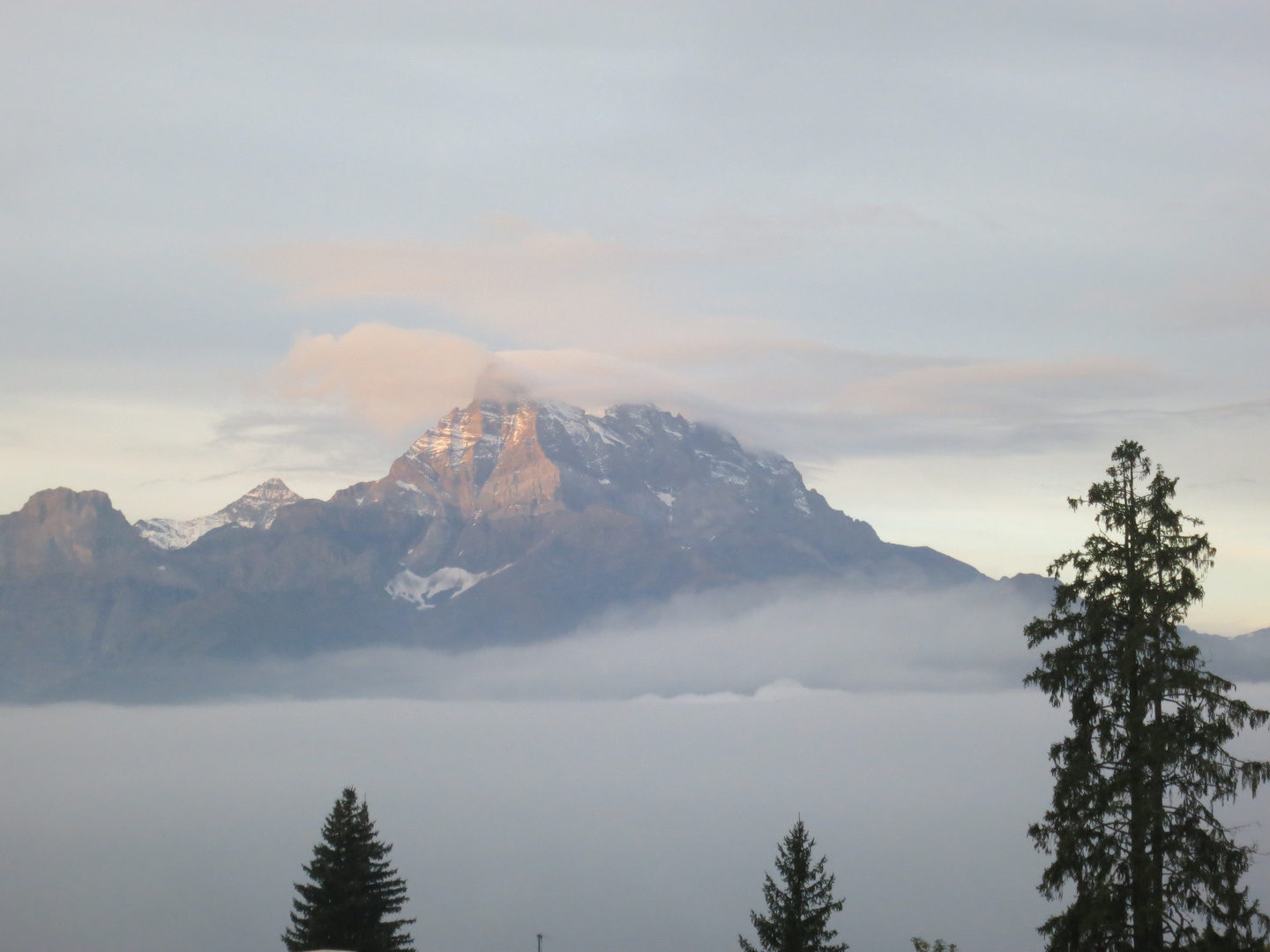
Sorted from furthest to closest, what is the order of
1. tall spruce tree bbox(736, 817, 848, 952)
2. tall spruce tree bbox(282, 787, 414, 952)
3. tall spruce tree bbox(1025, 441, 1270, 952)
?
tall spruce tree bbox(282, 787, 414, 952)
tall spruce tree bbox(736, 817, 848, 952)
tall spruce tree bbox(1025, 441, 1270, 952)

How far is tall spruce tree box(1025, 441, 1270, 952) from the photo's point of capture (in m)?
31.6

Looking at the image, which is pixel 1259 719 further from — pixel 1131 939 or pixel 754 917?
pixel 754 917

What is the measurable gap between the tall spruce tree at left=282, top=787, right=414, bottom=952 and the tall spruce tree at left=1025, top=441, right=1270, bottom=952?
3856cm

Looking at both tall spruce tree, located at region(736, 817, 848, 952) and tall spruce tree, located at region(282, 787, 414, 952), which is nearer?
tall spruce tree, located at region(736, 817, 848, 952)

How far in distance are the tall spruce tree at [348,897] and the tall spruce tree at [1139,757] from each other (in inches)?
1518

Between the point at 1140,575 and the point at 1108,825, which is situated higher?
the point at 1140,575

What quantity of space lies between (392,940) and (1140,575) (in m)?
44.4

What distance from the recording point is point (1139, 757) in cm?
3184

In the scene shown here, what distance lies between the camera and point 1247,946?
1230 inches

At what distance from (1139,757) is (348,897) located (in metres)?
43.9

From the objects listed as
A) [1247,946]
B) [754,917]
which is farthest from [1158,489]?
[754,917]

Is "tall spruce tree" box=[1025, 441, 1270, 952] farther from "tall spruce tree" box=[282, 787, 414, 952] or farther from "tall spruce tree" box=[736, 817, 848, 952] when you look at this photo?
"tall spruce tree" box=[282, 787, 414, 952]

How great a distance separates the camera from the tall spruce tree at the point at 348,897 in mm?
64312

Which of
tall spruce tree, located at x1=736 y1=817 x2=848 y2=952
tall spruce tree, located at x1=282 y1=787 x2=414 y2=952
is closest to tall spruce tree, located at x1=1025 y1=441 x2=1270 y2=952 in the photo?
tall spruce tree, located at x1=736 y1=817 x2=848 y2=952
